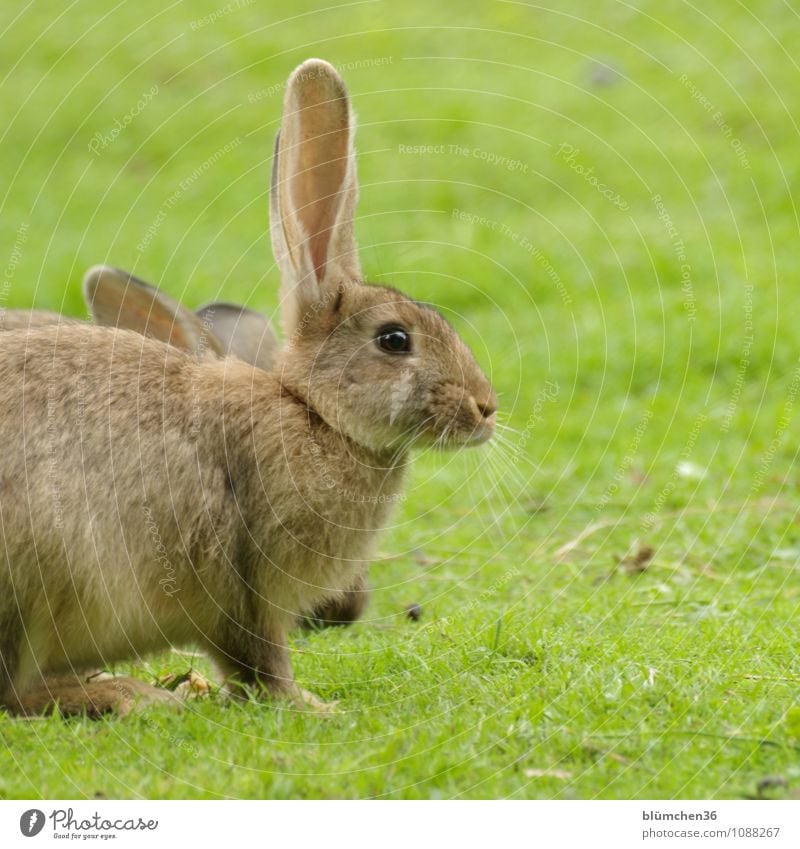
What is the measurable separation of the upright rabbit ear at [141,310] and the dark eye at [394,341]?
1.98 m

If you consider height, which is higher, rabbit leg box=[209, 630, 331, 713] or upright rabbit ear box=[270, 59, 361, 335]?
upright rabbit ear box=[270, 59, 361, 335]

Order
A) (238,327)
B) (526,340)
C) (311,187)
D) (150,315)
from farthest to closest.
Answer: (526,340) < (238,327) < (150,315) < (311,187)

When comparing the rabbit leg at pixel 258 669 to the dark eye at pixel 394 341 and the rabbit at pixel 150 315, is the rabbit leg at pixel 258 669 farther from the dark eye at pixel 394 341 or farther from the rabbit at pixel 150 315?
the rabbit at pixel 150 315

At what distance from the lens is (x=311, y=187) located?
16.6ft

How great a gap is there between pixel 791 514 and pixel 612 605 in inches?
75.3

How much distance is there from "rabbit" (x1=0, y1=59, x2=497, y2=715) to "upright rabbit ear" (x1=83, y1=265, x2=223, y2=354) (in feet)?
5.54

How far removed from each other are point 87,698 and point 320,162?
80.0 inches

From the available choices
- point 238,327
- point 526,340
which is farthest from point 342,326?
point 526,340

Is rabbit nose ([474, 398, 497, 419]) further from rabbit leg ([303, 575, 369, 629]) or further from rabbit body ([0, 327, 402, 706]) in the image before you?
rabbit leg ([303, 575, 369, 629])

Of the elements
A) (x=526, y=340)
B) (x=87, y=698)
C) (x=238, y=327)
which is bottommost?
(x=87, y=698)

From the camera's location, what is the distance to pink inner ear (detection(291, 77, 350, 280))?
4977 mm

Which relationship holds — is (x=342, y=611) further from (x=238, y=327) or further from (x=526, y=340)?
(x=526, y=340)

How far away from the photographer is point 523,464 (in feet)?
28.2

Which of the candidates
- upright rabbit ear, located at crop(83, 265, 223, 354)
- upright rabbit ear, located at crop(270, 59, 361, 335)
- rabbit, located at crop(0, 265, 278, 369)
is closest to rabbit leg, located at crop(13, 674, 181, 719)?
upright rabbit ear, located at crop(270, 59, 361, 335)
